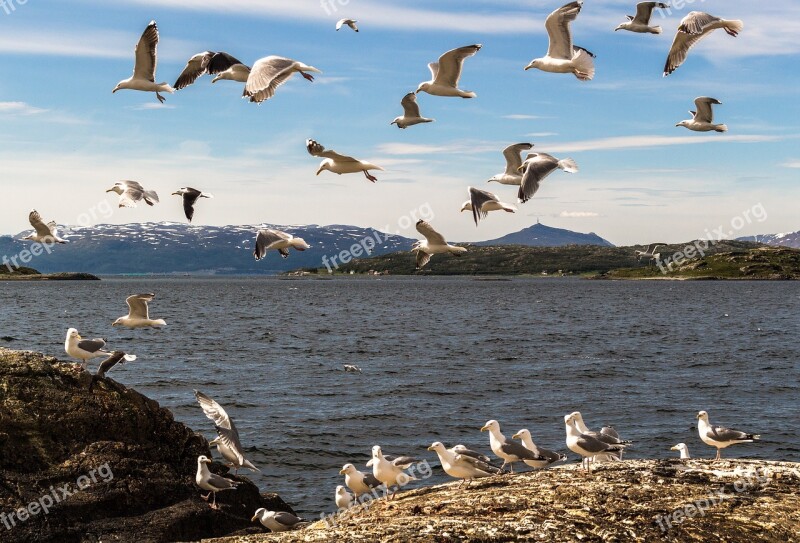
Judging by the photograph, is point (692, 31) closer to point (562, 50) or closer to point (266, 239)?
point (562, 50)

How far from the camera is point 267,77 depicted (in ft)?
47.1

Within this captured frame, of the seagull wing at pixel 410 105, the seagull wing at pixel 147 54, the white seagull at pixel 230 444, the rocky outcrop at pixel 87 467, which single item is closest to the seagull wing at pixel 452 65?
the seagull wing at pixel 410 105

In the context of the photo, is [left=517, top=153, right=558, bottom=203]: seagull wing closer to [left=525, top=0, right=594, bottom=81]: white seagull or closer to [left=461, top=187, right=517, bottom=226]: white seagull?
[left=461, top=187, right=517, bottom=226]: white seagull

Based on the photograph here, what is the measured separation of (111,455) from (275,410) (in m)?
20.8

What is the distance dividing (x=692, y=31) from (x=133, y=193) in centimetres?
1221

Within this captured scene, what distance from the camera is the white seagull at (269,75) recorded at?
13828 mm

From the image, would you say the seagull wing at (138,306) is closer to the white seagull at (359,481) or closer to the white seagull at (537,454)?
the white seagull at (359,481)

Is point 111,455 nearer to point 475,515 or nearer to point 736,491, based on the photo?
point 475,515

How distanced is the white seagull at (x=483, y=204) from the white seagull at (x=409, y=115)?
3.67m

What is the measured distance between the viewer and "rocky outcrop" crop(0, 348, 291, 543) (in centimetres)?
1249

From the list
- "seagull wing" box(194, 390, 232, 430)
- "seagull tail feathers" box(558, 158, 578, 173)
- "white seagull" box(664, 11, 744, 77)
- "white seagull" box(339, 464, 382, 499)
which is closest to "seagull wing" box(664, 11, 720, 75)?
"white seagull" box(664, 11, 744, 77)

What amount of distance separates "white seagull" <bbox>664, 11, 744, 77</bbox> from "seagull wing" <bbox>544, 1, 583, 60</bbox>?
2156 mm

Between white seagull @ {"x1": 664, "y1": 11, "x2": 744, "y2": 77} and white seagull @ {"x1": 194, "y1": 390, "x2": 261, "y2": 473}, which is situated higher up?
white seagull @ {"x1": 664, "y1": 11, "x2": 744, "y2": 77}

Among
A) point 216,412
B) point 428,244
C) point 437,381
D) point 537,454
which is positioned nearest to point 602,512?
point 537,454
